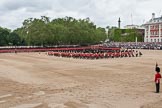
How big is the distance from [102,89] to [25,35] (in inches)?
3685

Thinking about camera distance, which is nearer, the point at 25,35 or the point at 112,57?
the point at 112,57

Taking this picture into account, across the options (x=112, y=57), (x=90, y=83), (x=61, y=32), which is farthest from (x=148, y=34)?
(x=90, y=83)

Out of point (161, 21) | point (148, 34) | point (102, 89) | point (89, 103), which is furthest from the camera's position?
point (148, 34)

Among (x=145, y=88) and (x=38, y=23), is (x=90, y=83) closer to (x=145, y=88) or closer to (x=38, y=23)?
(x=145, y=88)

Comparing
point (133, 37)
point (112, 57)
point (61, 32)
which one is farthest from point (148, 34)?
point (112, 57)

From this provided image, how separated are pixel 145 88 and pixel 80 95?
4825 mm

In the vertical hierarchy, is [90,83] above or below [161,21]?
below

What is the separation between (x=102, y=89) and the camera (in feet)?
70.9

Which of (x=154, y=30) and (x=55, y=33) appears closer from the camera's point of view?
(x=55, y=33)

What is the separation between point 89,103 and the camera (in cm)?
1706

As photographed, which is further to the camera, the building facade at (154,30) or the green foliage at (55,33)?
the building facade at (154,30)

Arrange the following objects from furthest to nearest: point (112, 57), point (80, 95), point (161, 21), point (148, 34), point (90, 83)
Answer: point (148, 34) < point (161, 21) < point (112, 57) < point (90, 83) < point (80, 95)

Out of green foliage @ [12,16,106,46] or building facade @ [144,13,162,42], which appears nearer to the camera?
green foliage @ [12,16,106,46]

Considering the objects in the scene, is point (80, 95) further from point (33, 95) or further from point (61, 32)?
point (61, 32)
